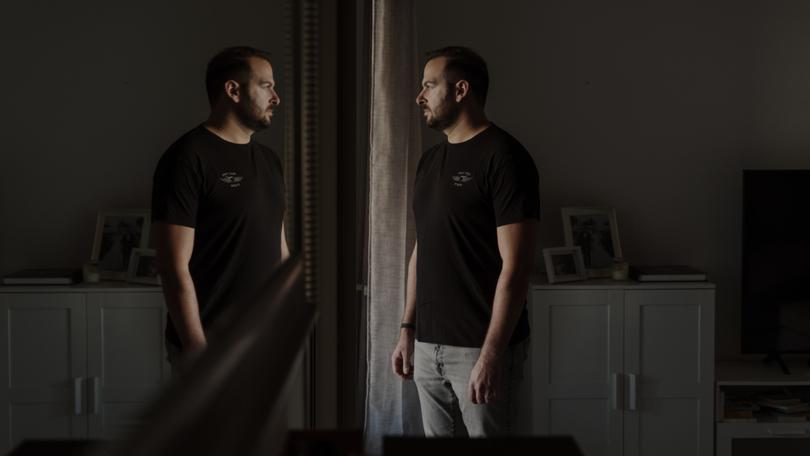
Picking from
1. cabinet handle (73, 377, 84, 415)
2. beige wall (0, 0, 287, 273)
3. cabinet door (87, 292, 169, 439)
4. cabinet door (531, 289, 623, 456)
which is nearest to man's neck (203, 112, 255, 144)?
beige wall (0, 0, 287, 273)

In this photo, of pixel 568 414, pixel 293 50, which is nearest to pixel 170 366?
pixel 293 50

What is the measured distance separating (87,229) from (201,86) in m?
0.24

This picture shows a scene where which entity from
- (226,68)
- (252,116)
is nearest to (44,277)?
(226,68)

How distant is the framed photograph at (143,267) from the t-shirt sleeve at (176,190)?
3cm

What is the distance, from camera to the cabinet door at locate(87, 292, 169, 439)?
495mm

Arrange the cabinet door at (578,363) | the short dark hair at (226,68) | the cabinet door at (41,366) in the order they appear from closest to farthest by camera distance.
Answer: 1. the cabinet door at (41,366)
2. the short dark hair at (226,68)
3. the cabinet door at (578,363)

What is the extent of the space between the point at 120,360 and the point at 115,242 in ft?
0.21

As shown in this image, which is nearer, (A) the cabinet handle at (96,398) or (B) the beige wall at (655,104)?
(A) the cabinet handle at (96,398)

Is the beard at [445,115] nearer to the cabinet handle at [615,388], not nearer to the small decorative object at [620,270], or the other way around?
the small decorative object at [620,270]

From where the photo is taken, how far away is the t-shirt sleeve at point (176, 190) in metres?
0.65

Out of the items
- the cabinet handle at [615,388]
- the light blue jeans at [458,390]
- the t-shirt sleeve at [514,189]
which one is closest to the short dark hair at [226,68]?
the t-shirt sleeve at [514,189]

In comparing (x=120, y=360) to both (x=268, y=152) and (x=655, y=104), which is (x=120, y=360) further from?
(x=655, y=104)

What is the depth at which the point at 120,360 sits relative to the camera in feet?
1.78

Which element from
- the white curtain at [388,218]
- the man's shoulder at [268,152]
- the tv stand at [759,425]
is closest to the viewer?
the man's shoulder at [268,152]
